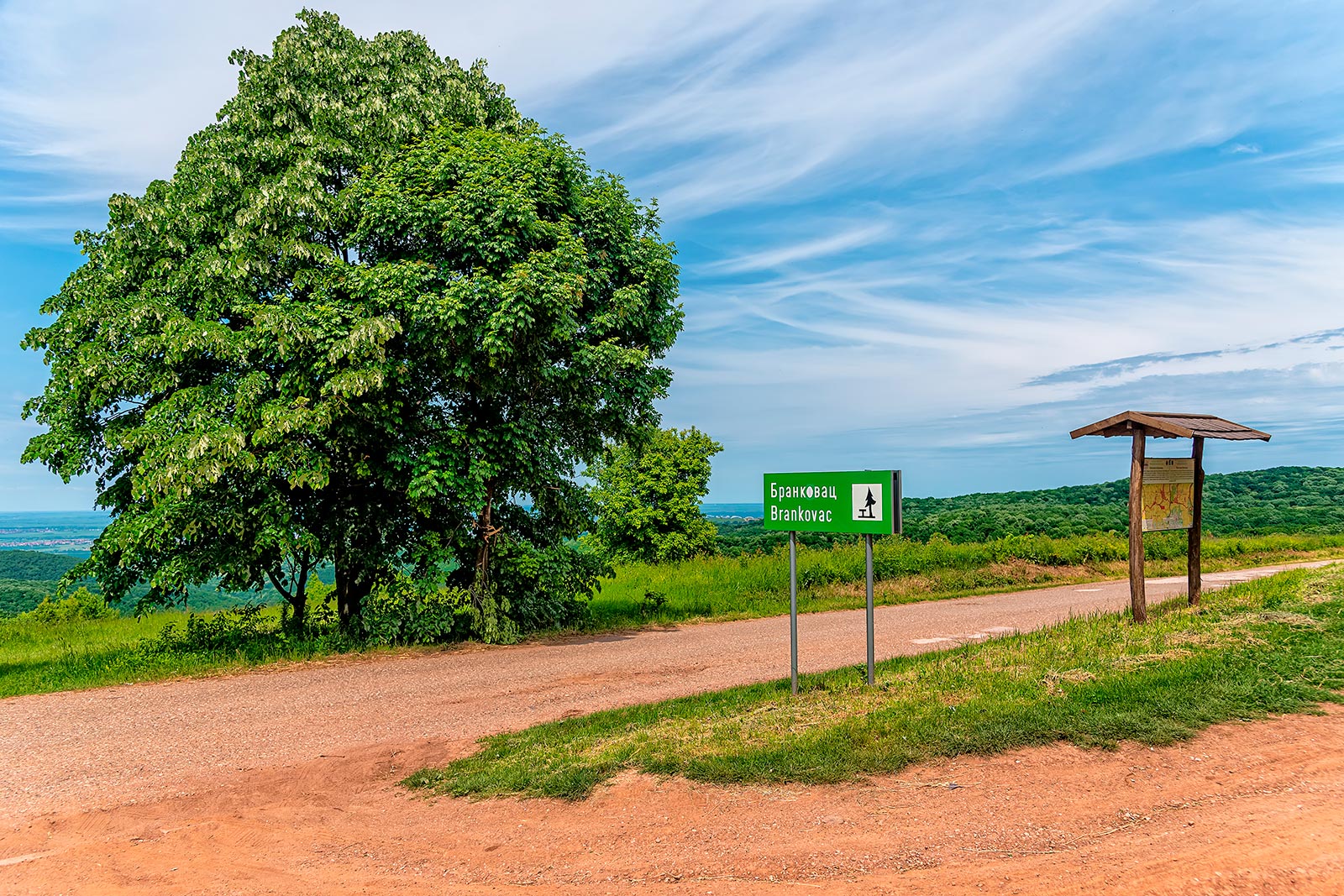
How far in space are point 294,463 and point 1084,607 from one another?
15.1m

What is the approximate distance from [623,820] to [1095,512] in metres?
38.6

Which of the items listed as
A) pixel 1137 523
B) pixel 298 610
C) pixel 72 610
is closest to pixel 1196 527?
pixel 1137 523

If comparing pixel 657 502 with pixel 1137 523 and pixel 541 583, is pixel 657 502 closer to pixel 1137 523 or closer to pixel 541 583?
pixel 541 583

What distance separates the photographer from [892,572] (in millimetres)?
22906

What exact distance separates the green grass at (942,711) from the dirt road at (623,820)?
0.28 meters

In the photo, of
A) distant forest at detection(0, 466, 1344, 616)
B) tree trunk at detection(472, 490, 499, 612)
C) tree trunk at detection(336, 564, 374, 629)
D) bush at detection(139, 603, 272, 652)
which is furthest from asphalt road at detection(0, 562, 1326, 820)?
distant forest at detection(0, 466, 1344, 616)

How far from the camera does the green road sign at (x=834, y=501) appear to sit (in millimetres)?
8648

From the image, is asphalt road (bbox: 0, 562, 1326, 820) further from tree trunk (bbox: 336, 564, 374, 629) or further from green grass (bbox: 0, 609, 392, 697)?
tree trunk (bbox: 336, 564, 374, 629)

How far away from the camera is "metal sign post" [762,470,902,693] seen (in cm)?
A: 866

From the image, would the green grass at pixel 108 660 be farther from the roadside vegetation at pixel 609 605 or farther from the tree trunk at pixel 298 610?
the tree trunk at pixel 298 610

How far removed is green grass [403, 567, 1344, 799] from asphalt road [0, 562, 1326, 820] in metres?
1.12

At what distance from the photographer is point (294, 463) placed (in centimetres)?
1236

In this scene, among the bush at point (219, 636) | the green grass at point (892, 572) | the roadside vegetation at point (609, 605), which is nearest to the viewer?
the roadside vegetation at point (609, 605)

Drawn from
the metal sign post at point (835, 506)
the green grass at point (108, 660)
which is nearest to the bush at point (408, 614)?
the green grass at point (108, 660)
